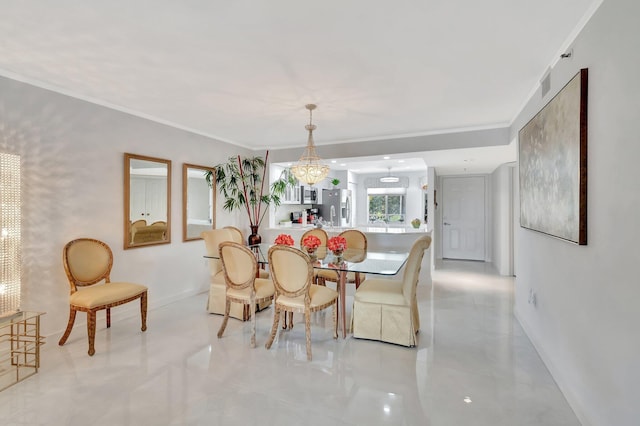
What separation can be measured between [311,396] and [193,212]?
134 inches

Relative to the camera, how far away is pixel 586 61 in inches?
77.9

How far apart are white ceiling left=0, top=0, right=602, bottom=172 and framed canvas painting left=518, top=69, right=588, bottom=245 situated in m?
0.44

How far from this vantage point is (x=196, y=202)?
16.0ft

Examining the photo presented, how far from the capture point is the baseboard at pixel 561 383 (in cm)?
196

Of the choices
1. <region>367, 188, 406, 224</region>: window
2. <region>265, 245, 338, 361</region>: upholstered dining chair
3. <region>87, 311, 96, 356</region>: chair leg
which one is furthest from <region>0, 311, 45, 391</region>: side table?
<region>367, 188, 406, 224</region>: window

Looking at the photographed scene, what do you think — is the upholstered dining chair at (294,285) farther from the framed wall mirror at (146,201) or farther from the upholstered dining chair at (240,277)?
the framed wall mirror at (146,201)

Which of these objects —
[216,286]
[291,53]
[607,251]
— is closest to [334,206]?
[216,286]

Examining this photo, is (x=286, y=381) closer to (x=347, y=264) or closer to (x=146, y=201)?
(x=347, y=264)

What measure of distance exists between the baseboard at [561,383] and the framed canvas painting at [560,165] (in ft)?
3.34

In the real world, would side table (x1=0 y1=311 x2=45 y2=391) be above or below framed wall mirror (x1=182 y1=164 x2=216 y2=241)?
below

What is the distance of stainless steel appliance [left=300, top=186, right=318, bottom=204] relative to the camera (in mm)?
7875

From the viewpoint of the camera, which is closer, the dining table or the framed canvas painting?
the framed canvas painting

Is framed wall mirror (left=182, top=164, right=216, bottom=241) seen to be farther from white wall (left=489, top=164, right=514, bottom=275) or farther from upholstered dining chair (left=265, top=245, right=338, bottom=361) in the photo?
white wall (left=489, top=164, right=514, bottom=275)

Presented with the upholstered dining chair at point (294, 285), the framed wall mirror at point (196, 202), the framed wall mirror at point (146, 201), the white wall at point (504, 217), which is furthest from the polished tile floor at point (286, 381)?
the white wall at point (504, 217)
